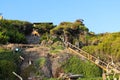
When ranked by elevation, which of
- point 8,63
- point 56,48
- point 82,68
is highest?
point 56,48

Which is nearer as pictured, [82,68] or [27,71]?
[27,71]

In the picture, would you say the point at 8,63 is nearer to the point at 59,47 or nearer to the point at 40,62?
the point at 40,62

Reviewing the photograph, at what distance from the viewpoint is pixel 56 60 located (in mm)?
36156

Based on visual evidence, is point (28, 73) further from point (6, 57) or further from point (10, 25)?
point (10, 25)

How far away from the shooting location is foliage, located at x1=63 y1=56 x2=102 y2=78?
116 feet

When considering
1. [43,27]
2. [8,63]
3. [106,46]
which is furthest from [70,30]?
[8,63]

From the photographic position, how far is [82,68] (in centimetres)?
3578

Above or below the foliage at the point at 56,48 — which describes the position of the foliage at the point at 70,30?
above

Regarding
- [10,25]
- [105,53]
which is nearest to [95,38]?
[105,53]

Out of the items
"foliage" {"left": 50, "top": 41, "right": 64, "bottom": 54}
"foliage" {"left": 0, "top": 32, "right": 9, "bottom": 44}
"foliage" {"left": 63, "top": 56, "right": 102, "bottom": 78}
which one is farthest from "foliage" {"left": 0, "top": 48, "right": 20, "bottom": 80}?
"foliage" {"left": 63, "top": 56, "right": 102, "bottom": 78}

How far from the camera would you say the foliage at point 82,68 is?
116ft

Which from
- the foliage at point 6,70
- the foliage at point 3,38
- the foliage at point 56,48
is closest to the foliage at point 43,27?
the foliage at point 3,38

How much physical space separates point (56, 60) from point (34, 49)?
3.08m

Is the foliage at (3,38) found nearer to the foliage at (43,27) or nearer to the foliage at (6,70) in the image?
the foliage at (6,70)
